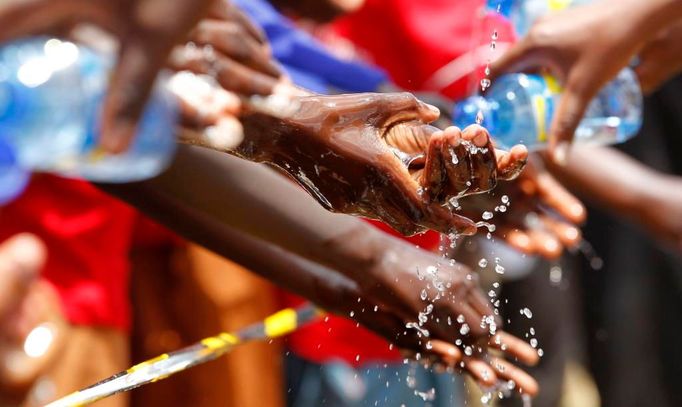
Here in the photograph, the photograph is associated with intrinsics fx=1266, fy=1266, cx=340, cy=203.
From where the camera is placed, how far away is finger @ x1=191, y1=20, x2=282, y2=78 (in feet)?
4.39

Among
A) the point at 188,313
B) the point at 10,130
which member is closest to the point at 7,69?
the point at 10,130

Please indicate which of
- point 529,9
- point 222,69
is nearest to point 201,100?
point 222,69

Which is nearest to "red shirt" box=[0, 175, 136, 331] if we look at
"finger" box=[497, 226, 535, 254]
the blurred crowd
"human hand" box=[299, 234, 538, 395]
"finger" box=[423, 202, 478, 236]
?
the blurred crowd

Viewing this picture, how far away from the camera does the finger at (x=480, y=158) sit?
0.95 metres

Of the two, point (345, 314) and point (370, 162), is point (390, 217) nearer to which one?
point (370, 162)

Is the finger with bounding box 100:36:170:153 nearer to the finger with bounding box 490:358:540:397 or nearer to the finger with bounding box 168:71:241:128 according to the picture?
the finger with bounding box 168:71:241:128

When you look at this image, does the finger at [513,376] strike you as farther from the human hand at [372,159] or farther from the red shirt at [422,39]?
the red shirt at [422,39]

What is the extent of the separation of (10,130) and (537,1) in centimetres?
71

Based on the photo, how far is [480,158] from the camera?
0.97 metres

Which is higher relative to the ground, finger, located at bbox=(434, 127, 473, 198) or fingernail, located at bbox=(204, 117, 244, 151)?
finger, located at bbox=(434, 127, 473, 198)

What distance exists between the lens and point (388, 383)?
6.18ft

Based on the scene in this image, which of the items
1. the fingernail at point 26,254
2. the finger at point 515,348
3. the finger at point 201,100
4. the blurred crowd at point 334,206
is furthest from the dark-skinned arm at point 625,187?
the fingernail at point 26,254

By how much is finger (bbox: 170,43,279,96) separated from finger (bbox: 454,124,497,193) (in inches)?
14.0

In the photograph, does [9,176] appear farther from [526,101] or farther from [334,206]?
[526,101]
